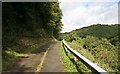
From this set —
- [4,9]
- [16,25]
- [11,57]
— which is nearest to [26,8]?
[16,25]

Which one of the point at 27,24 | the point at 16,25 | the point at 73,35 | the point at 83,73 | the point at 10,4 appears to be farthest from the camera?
the point at 73,35

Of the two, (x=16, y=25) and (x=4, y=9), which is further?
(x=16, y=25)

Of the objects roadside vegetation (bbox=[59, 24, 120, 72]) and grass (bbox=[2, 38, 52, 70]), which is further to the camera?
roadside vegetation (bbox=[59, 24, 120, 72])

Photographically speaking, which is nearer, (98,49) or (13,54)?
(13,54)

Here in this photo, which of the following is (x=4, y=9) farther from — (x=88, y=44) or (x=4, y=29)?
(x=88, y=44)

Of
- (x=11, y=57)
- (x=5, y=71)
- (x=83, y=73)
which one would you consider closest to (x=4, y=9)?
(x=11, y=57)

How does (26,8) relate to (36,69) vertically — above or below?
above

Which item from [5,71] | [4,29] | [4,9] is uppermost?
[4,9]

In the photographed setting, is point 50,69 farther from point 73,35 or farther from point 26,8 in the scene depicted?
point 73,35

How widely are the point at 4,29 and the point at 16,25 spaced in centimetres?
625

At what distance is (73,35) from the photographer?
45719 mm

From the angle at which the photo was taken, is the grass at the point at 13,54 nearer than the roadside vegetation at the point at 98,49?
Yes

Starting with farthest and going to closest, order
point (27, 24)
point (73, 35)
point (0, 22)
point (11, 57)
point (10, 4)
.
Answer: point (73, 35) < point (27, 24) < point (10, 4) < point (0, 22) < point (11, 57)

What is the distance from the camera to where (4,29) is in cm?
2845
